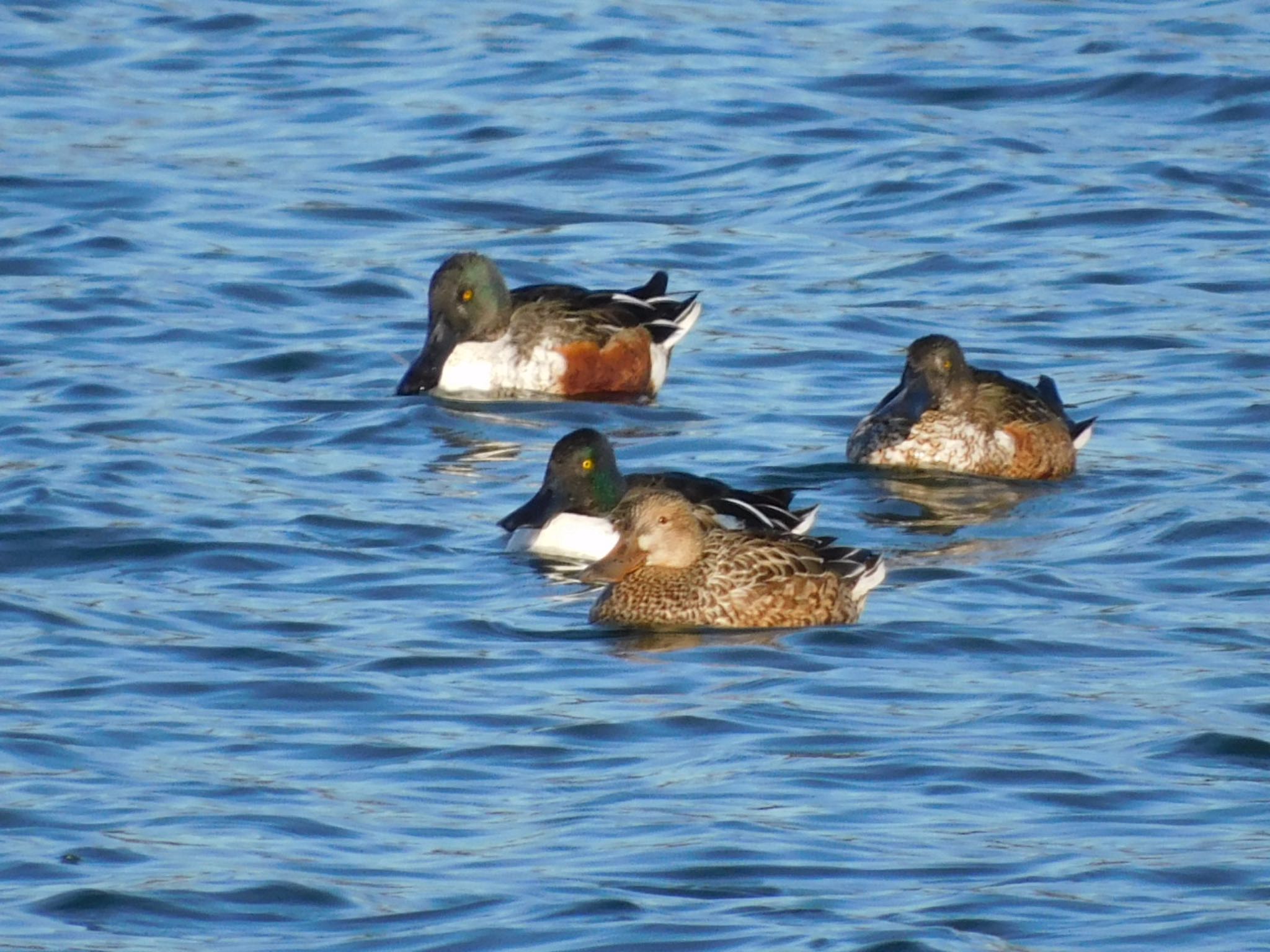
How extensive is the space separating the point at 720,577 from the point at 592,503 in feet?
5.10

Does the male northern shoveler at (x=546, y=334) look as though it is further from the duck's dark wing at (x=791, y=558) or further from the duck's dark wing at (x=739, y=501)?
the duck's dark wing at (x=791, y=558)

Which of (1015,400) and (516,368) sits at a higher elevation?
(1015,400)

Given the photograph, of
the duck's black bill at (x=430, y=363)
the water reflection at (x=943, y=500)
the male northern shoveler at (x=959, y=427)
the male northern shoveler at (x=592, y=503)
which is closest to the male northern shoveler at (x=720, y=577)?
the male northern shoveler at (x=592, y=503)

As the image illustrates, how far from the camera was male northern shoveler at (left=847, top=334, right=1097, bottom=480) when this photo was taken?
43.4ft

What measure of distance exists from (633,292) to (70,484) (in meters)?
4.05

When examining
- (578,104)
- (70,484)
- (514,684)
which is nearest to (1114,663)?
(514,684)

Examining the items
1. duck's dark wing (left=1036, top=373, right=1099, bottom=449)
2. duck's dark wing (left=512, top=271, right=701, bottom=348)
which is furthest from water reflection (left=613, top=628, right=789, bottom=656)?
duck's dark wing (left=512, top=271, right=701, bottom=348)

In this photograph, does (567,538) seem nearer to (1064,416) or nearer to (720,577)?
(720,577)

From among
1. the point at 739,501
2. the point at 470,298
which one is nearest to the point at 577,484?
the point at 739,501

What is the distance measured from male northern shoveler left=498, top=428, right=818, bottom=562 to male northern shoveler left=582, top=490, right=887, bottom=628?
1.75ft

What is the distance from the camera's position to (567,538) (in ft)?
39.0

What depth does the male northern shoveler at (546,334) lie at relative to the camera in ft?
50.7

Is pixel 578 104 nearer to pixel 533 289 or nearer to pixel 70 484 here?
pixel 533 289

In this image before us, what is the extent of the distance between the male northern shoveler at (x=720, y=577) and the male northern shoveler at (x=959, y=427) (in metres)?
2.56
